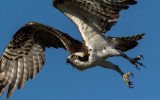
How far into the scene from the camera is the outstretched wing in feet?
71.1

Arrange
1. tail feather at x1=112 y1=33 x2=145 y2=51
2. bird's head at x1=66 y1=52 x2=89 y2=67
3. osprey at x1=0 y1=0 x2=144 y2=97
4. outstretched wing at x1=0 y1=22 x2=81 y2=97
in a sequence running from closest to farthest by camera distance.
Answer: osprey at x1=0 y1=0 x2=144 y2=97
bird's head at x1=66 y1=52 x2=89 y2=67
tail feather at x1=112 y1=33 x2=145 y2=51
outstretched wing at x1=0 y1=22 x2=81 y2=97

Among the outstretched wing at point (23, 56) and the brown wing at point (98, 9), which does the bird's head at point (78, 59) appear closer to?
the brown wing at point (98, 9)

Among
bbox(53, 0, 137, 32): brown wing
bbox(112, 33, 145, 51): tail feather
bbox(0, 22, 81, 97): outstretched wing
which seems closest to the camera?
bbox(53, 0, 137, 32): brown wing

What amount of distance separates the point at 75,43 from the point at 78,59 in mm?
913

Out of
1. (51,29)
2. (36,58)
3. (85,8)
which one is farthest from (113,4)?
(36,58)

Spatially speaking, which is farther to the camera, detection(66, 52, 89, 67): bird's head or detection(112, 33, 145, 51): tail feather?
detection(112, 33, 145, 51): tail feather

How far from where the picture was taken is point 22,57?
2222 cm

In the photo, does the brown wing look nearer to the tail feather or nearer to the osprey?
the osprey

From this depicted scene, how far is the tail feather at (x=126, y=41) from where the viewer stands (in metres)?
20.3

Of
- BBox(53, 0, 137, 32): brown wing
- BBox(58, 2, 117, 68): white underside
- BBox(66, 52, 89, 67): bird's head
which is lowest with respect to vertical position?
BBox(66, 52, 89, 67): bird's head

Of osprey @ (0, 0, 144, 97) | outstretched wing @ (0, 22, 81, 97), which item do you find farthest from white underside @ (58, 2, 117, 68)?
outstretched wing @ (0, 22, 81, 97)

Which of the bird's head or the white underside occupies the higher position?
the white underside

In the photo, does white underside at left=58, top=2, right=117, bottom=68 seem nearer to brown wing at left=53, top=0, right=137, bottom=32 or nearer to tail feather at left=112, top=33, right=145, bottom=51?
brown wing at left=53, top=0, right=137, bottom=32

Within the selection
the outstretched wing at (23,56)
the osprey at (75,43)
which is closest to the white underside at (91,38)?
the osprey at (75,43)
